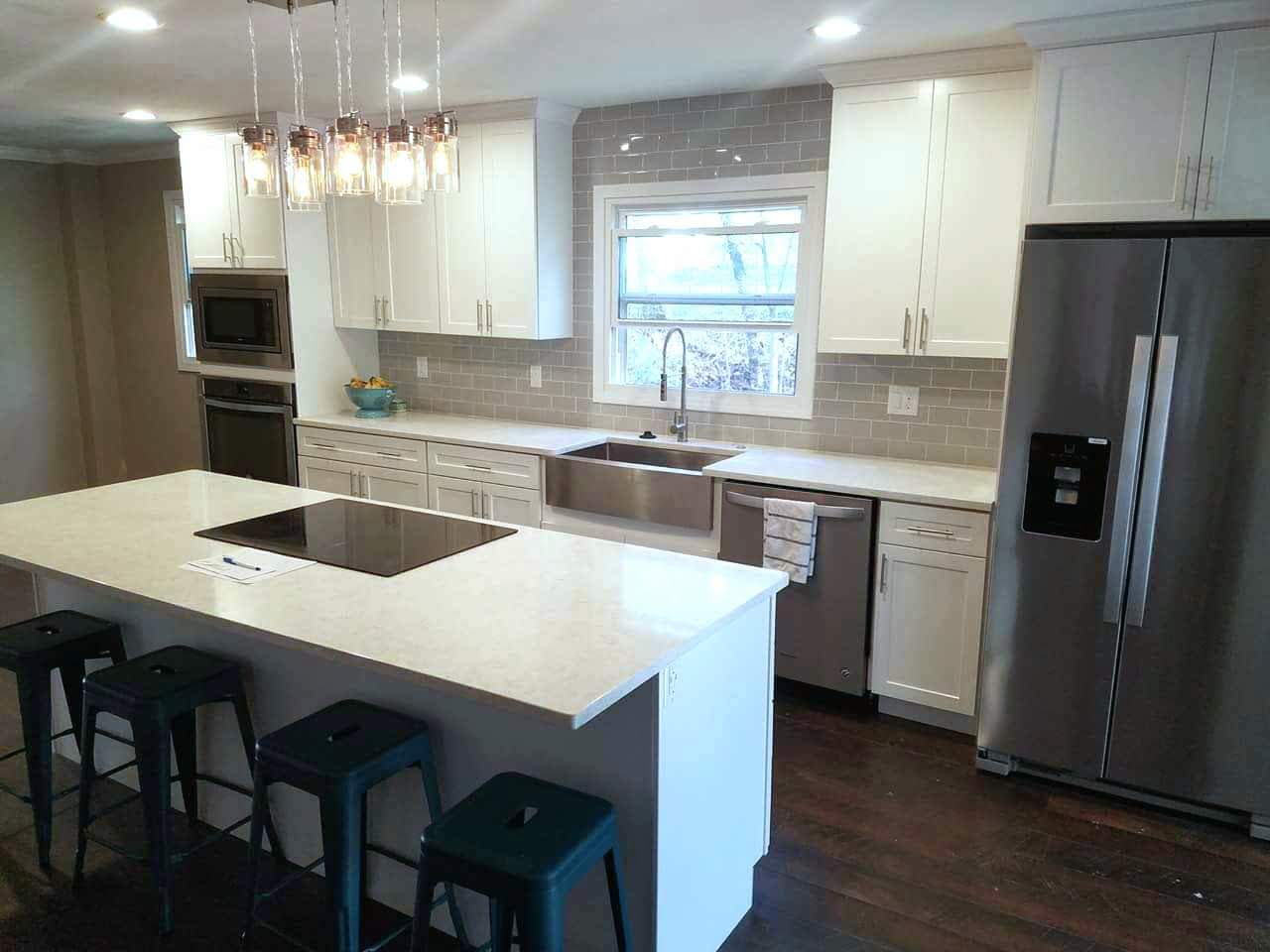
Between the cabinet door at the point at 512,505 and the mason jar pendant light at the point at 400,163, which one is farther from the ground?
the mason jar pendant light at the point at 400,163

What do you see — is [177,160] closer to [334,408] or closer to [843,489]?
[334,408]

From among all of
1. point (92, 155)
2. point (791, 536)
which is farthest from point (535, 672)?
point (92, 155)

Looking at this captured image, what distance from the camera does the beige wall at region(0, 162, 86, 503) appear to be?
5875mm

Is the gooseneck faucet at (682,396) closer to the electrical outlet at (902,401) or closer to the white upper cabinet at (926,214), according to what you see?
the white upper cabinet at (926,214)

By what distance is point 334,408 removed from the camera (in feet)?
16.3

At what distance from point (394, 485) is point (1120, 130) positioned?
3.40 meters

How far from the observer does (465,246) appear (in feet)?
14.4

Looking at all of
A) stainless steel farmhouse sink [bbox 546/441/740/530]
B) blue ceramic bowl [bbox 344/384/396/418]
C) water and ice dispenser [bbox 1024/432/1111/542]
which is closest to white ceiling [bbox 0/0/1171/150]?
water and ice dispenser [bbox 1024/432/1111/542]

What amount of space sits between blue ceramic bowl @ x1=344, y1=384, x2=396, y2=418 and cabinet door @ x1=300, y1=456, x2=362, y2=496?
340 millimetres

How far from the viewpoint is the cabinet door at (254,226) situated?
4598 millimetres

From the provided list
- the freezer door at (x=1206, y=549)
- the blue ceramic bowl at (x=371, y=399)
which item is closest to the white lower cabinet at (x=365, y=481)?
the blue ceramic bowl at (x=371, y=399)

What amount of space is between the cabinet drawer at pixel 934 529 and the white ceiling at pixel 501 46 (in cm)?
157

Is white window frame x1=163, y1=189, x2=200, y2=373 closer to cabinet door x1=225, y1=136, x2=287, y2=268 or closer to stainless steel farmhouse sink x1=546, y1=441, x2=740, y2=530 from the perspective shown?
cabinet door x1=225, y1=136, x2=287, y2=268

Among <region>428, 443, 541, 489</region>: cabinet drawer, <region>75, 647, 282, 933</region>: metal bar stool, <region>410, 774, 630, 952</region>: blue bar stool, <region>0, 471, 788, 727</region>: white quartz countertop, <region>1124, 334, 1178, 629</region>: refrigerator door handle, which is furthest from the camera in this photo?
<region>428, 443, 541, 489</region>: cabinet drawer
